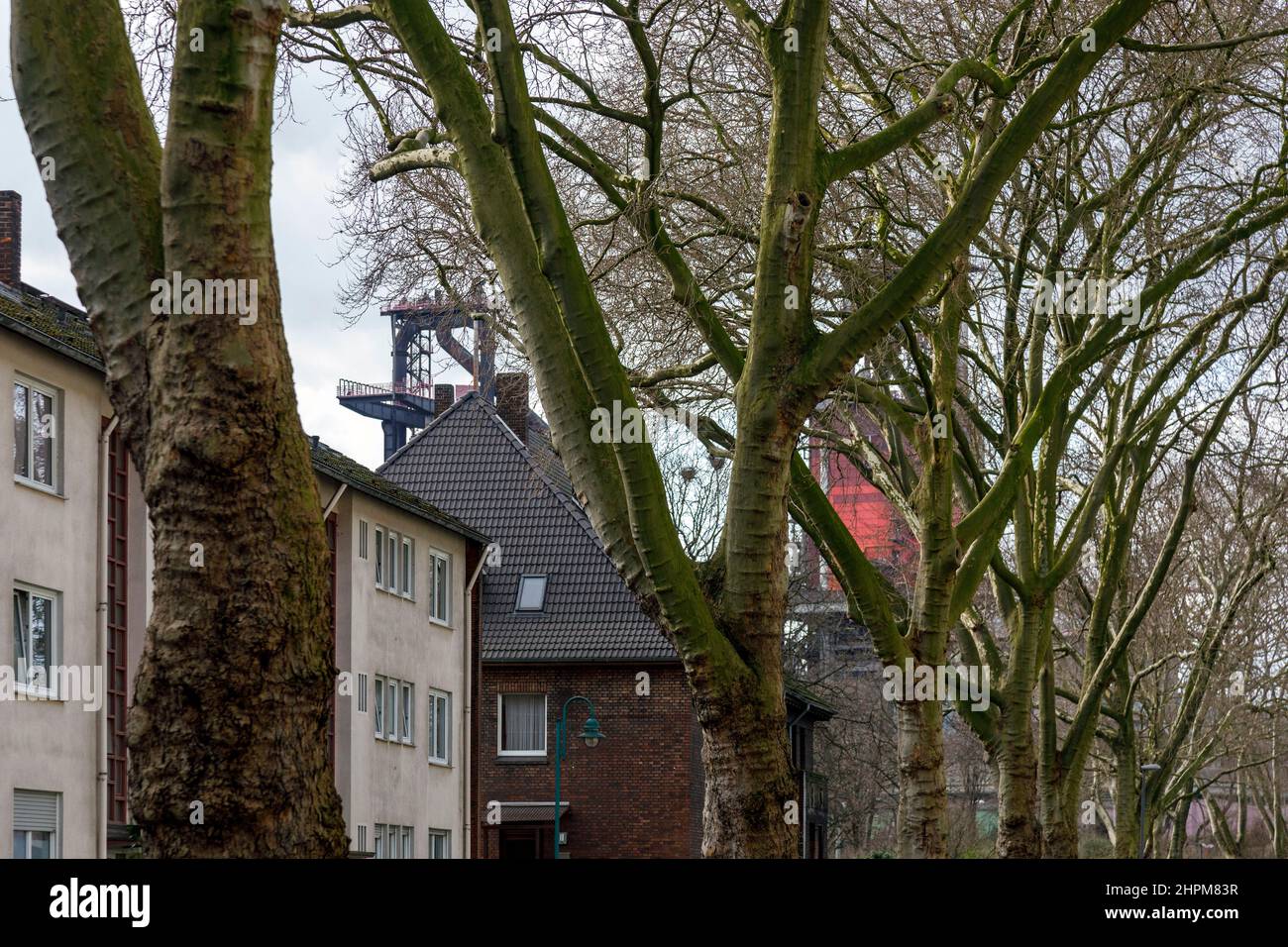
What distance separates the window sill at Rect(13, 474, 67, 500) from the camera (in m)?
21.2

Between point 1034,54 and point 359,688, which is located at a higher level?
point 1034,54

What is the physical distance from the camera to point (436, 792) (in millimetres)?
35781

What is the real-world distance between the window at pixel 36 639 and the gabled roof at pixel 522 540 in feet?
56.8

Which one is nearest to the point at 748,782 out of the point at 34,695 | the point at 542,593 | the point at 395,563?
the point at 34,695

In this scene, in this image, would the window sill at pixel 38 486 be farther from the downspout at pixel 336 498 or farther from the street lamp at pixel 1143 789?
the street lamp at pixel 1143 789

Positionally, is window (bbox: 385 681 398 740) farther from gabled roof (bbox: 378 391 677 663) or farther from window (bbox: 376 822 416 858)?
gabled roof (bbox: 378 391 677 663)

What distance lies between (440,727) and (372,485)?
22.8 feet

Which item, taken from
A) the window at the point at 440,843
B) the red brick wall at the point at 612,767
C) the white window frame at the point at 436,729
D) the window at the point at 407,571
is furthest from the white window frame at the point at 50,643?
the red brick wall at the point at 612,767

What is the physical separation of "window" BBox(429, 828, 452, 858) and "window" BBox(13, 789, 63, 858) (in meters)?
14.4

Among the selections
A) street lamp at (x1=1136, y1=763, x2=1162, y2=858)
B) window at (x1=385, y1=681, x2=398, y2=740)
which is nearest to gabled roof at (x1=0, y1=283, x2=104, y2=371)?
window at (x1=385, y1=681, x2=398, y2=740)

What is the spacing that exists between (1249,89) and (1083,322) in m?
4.08
